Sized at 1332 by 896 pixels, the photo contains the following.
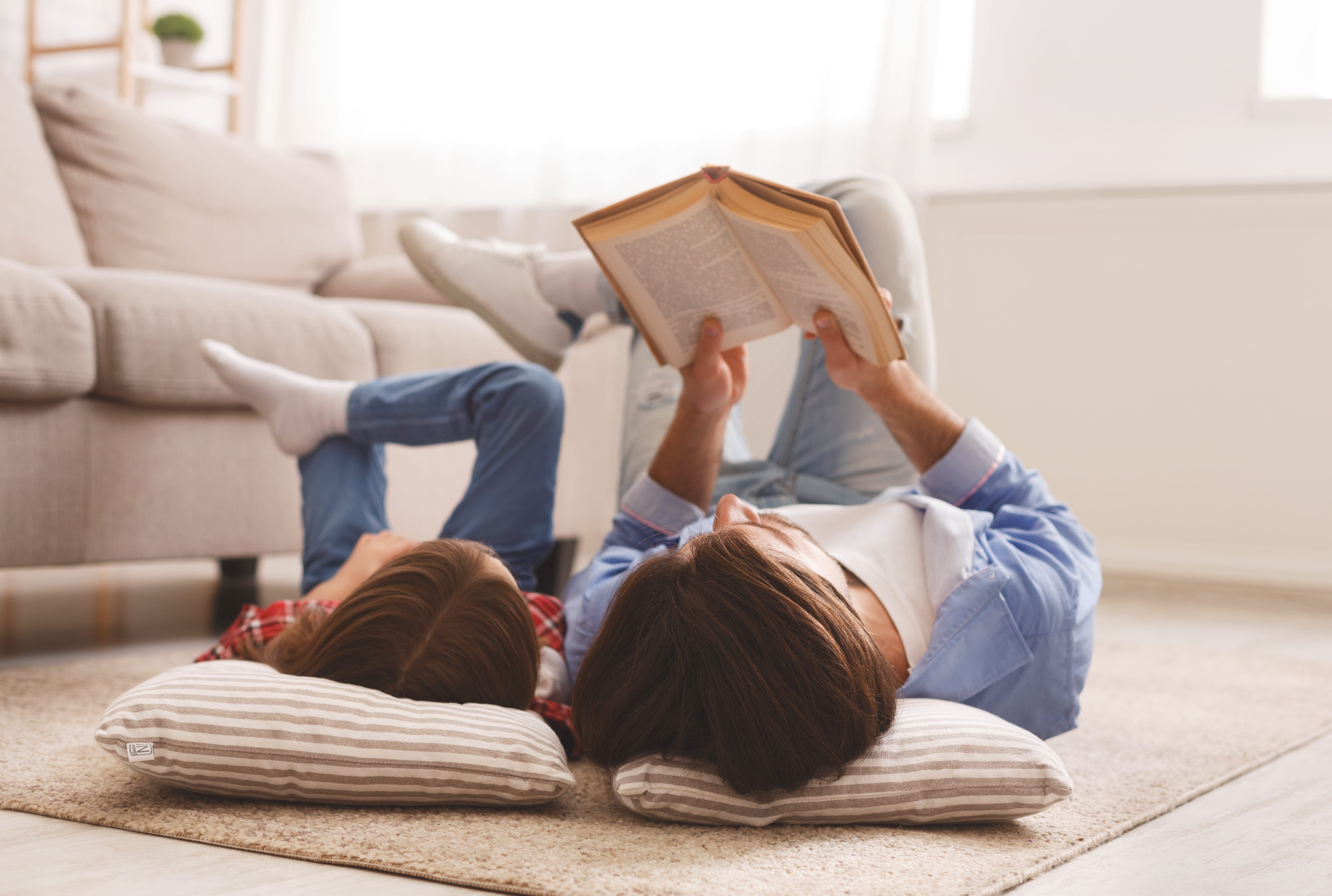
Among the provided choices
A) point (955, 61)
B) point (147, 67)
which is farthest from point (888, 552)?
point (147, 67)

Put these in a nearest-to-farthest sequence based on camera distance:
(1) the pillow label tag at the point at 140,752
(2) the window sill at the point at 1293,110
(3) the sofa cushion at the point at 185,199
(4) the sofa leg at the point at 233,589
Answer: (1) the pillow label tag at the point at 140,752
(4) the sofa leg at the point at 233,589
(3) the sofa cushion at the point at 185,199
(2) the window sill at the point at 1293,110

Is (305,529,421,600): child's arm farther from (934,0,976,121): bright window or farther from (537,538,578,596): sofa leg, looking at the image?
(934,0,976,121): bright window

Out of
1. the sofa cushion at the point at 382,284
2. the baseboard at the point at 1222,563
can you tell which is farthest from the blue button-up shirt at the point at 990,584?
the baseboard at the point at 1222,563

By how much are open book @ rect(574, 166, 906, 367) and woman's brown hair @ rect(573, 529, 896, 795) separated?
31 cm

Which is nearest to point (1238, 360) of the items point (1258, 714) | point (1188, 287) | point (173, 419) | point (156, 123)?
point (1188, 287)

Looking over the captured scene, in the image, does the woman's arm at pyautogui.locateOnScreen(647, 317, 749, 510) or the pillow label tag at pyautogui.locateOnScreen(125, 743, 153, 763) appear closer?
the pillow label tag at pyautogui.locateOnScreen(125, 743, 153, 763)

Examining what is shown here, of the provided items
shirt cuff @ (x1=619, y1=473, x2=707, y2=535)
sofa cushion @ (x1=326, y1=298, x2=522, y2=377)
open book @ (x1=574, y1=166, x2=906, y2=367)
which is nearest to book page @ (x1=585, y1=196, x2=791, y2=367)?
open book @ (x1=574, y1=166, x2=906, y2=367)

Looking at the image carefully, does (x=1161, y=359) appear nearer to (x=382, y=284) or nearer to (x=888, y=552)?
(x=382, y=284)

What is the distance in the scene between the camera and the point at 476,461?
4.99 feet

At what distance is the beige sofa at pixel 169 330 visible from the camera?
1577 millimetres

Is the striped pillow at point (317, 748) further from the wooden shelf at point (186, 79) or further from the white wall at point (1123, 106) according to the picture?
the wooden shelf at point (186, 79)

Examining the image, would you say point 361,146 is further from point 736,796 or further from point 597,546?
point 736,796

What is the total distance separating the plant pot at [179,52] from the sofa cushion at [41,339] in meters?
2.02

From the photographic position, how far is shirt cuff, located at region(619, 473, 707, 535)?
139 centimetres
